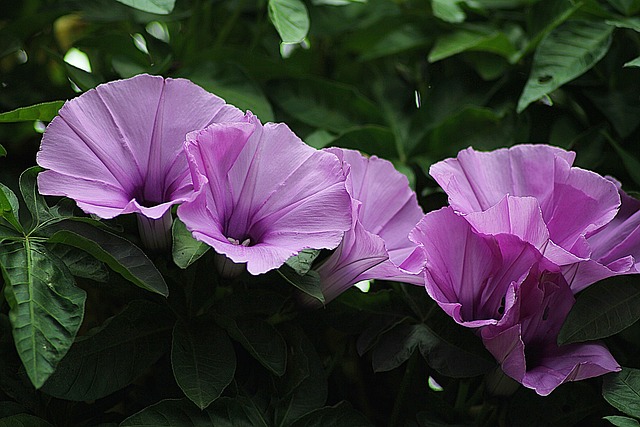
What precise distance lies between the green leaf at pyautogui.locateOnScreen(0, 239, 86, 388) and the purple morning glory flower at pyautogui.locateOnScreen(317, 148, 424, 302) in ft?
0.62

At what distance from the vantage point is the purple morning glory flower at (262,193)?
54 centimetres

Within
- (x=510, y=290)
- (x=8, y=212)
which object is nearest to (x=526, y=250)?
(x=510, y=290)

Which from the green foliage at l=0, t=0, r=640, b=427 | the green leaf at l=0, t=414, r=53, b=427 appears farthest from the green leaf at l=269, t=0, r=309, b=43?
the green leaf at l=0, t=414, r=53, b=427

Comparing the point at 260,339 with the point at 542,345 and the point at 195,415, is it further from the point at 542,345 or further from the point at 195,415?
the point at 542,345

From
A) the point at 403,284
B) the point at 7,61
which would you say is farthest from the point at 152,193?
the point at 7,61

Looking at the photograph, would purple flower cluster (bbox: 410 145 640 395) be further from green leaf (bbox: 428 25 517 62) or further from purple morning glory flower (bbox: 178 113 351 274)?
green leaf (bbox: 428 25 517 62)

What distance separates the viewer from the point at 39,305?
501 mm

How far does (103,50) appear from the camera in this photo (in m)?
0.88

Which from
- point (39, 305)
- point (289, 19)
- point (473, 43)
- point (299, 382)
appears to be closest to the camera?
point (39, 305)

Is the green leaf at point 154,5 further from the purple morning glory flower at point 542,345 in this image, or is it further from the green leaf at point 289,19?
the purple morning glory flower at point 542,345

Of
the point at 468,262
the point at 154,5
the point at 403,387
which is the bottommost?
the point at 403,387

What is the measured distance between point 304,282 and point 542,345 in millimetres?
195

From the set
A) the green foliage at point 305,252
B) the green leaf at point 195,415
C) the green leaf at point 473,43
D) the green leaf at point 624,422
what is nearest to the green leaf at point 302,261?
the green foliage at point 305,252

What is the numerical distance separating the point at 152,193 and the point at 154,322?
10cm
